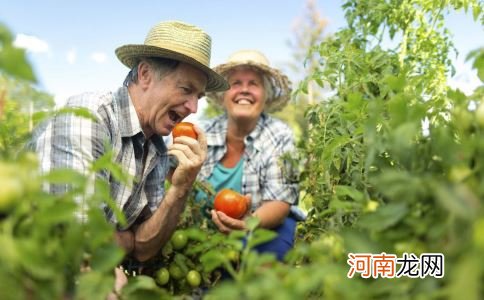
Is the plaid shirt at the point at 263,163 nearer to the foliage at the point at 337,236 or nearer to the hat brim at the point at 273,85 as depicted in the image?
the hat brim at the point at 273,85

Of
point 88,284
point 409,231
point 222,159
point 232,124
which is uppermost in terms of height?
point 232,124

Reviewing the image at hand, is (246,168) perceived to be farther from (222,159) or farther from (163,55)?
(163,55)

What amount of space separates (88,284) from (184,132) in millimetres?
1500

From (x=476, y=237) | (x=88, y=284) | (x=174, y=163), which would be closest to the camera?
(x=476, y=237)

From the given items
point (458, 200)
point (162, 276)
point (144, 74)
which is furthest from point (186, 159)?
point (458, 200)

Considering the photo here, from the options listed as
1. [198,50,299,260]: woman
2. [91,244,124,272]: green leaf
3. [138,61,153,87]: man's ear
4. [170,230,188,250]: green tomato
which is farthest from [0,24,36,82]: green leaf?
[198,50,299,260]: woman

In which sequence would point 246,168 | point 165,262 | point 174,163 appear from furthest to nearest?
point 246,168, point 174,163, point 165,262

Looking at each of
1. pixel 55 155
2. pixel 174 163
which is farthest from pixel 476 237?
pixel 174 163

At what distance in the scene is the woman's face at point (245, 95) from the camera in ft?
9.45

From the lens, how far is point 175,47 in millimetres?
1935

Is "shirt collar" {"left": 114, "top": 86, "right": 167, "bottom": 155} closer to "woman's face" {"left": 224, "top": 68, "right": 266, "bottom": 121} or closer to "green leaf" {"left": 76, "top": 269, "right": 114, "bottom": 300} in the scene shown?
"woman's face" {"left": 224, "top": 68, "right": 266, "bottom": 121}

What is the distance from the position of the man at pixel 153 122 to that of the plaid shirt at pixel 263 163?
748 millimetres

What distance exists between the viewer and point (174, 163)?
7.90ft

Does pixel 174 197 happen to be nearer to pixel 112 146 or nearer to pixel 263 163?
pixel 112 146
